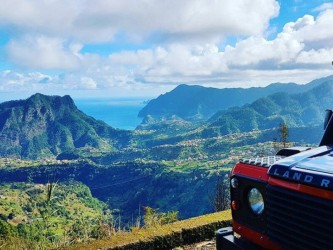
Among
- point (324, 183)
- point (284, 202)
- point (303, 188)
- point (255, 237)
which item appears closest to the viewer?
point (324, 183)

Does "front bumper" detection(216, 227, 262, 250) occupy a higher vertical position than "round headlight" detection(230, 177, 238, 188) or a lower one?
lower

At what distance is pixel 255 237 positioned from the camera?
3.61 meters

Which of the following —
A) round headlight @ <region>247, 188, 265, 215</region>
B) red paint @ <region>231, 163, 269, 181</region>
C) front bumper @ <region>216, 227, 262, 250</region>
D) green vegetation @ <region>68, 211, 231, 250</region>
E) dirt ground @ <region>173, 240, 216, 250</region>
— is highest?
red paint @ <region>231, 163, 269, 181</region>

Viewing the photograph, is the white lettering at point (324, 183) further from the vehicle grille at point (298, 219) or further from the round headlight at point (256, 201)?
the round headlight at point (256, 201)

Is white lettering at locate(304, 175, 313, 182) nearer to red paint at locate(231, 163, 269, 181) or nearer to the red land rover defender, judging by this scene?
the red land rover defender

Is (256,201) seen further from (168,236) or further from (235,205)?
(168,236)

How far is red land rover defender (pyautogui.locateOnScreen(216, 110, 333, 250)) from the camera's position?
8.82 feet

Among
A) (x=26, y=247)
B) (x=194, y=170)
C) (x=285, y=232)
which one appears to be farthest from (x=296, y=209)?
(x=194, y=170)

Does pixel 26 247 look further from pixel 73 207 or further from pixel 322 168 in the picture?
pixel 73 207

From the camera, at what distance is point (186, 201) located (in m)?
146

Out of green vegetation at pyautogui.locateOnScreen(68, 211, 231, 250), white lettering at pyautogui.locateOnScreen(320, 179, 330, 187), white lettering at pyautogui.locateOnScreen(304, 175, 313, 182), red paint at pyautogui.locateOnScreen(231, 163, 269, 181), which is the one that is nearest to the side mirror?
red paint at pyautogui.locateOnScreen(231, 163, 269, 181)

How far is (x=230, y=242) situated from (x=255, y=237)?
0.23 meters

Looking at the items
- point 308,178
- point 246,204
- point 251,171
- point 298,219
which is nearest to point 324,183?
point 308,178

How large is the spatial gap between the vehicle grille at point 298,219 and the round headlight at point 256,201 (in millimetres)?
380
